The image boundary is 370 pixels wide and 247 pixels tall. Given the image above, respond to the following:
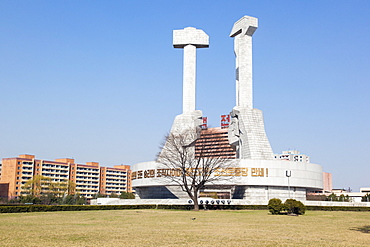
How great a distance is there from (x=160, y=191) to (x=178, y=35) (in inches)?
1018

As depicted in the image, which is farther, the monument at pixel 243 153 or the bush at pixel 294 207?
the monument at pixel 243 153

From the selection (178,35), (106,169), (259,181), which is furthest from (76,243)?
(106,169)

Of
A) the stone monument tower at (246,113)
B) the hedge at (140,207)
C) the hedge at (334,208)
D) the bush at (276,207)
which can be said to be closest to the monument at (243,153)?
the stone monument tower at (246,113)

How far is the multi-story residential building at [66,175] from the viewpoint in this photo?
119m

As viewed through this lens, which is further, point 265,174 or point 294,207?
point 265,174

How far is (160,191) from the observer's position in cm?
6825

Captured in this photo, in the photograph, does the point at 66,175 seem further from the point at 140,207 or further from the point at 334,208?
the point at 334,208

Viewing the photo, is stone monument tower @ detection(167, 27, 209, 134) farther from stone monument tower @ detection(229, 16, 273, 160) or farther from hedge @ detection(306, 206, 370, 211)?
hedge @ detection(306, 206, 370, 211)

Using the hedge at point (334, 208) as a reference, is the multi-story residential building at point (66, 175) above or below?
above

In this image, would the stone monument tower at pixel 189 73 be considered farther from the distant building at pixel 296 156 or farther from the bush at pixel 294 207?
the distant building at pixel 296 156

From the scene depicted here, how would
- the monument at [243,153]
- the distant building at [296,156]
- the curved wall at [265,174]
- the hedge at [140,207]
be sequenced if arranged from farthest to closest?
the distant building at [296,156], the monument at [243,153], the curved wall at [265,174], the hedge at [140,207]

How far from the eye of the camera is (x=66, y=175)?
13112cm

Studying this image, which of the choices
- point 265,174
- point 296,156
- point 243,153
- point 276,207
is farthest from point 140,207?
point 296,156

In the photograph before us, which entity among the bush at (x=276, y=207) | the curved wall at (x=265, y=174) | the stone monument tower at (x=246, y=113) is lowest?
the bush at (x=276, y=207)
